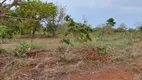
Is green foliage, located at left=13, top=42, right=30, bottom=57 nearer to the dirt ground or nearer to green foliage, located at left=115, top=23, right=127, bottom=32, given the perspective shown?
the dirt ground

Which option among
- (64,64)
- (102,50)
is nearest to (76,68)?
(64,64)

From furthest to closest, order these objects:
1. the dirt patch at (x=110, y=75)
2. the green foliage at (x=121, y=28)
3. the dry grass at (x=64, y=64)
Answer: the green foliage at (x=121, y=28) → the dirt patch at (x=110, y=75) → the dry grass at (x=64, y=64)

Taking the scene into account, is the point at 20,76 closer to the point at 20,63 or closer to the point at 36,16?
the point at 20,63

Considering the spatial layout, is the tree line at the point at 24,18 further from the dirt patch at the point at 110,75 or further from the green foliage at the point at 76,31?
the dirt patch at the point at 110,75

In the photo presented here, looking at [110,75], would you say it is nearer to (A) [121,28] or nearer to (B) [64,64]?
(B) [64,64]

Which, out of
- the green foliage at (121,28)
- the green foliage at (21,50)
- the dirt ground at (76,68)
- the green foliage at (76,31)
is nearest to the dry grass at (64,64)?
the dirt ground at (76,68)

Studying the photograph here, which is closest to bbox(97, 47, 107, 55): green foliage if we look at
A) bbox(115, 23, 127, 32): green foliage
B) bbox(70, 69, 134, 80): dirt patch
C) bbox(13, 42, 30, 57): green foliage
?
bbox(70, 69, 134, 80): dirt patch

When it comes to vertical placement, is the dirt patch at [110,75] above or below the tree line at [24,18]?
below

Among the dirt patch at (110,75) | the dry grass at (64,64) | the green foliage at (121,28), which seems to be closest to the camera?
the dry grass at (64,64)

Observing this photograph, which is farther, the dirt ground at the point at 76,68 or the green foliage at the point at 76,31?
the green foliage at the point at 76,31

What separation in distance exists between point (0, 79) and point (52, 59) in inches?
59.3

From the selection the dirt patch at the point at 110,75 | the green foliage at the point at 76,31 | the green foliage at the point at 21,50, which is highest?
the green foliage at the point at 76,31

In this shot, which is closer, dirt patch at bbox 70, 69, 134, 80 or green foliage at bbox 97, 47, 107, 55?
dirt patch at bbox 70, 69, 134, 80

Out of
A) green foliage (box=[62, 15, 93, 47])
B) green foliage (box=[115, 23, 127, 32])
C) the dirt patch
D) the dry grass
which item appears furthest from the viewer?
green foliage (box=[115, 23, 127, 32])
